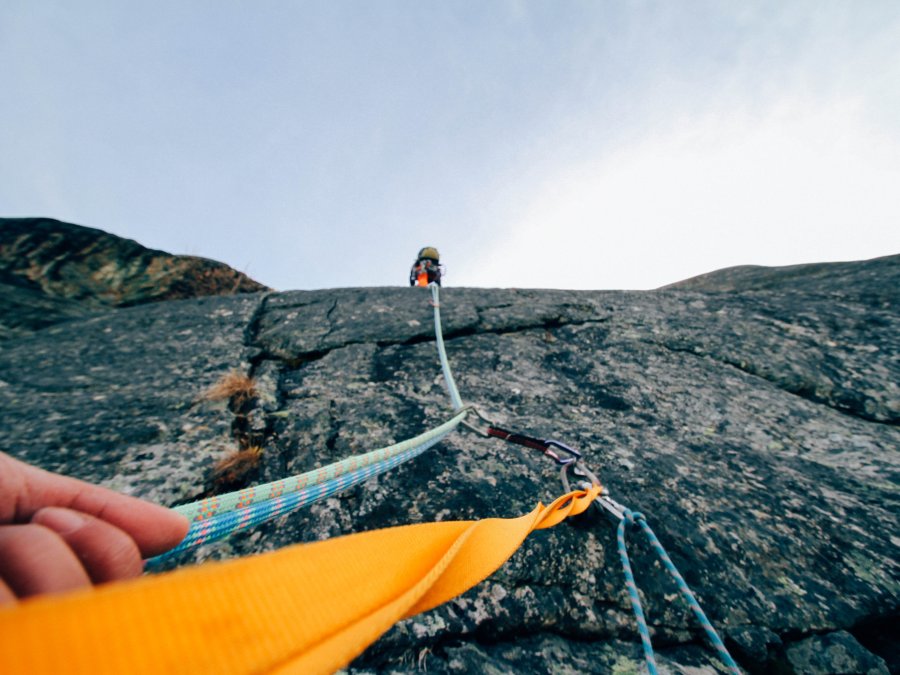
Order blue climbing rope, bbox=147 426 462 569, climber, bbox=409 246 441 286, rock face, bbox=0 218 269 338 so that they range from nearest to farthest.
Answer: blue climbing rope, bbox=147 426 462 569
rock face, bbox=0 218 269 338
climber, bbox=409 246 441 286

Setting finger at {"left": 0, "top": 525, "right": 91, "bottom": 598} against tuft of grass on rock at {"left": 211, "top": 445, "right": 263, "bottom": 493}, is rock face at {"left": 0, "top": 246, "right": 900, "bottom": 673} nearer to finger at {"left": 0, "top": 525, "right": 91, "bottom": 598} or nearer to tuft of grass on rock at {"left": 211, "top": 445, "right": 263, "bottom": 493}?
tuft of grass on rock at {"left": 211, "top": 445, "right": 263, "bottom": 493}

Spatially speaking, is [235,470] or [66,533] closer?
[66,533]

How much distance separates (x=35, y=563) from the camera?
1.36ft

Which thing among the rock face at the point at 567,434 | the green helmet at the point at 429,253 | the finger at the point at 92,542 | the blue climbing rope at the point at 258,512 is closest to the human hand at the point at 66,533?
the finger at the point at 92,542

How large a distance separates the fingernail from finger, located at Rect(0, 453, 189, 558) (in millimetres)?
57

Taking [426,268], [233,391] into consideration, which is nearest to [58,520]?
[233,391]

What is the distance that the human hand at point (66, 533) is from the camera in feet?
1.34

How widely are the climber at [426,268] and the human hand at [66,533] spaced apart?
4375mm

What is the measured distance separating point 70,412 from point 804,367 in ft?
15.0

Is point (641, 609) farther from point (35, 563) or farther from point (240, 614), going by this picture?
point (35, 563)

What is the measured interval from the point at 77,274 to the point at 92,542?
5.26 meters

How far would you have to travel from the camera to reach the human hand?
408 millimetres

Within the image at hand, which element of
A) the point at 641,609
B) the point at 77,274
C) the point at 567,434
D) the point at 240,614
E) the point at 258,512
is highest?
the point at 77,274

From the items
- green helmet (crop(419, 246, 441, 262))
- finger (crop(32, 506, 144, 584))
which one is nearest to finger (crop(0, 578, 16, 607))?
finger (crop(32, 506, 144, 584))
